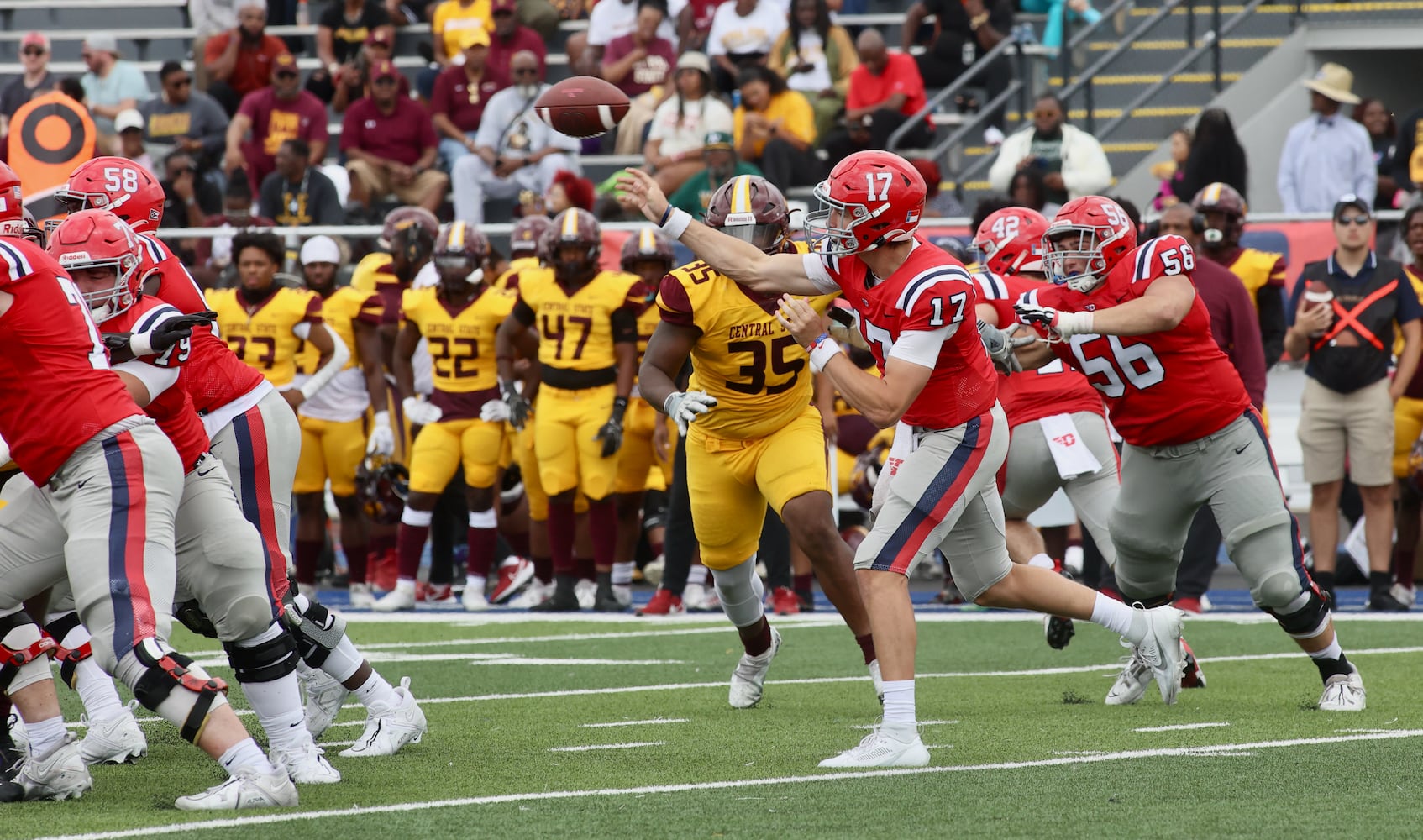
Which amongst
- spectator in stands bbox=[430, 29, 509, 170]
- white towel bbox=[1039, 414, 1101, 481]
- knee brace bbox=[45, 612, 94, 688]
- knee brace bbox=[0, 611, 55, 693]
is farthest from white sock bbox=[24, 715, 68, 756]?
spectator in stands bbox=[430, 29, 509, 170]

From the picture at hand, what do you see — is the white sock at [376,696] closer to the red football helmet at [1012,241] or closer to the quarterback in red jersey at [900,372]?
the quarterback in red jersey at [900,372]

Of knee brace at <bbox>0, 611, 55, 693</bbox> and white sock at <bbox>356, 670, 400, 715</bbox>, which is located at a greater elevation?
knee brace at <bbox>0, 611, 55, 693</bbox>

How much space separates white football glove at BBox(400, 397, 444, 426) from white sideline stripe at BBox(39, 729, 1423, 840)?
18.6 feet

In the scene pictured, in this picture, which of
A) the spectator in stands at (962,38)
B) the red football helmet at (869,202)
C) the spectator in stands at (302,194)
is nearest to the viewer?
the red football helmet at (869,202)

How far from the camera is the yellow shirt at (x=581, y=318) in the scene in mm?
10016

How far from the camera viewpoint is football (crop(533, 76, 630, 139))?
606 centimetres

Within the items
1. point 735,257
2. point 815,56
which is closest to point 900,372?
point 735,257

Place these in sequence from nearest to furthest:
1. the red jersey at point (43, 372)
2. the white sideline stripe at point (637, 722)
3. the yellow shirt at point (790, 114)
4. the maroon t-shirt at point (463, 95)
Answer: the red jersey at point (43, 372)
the white sideline stripe at point (637, 722)
the yellow shirt at point (790, 114)
the maroon t-shirt at point (463, 95)

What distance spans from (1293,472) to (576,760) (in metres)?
7.22

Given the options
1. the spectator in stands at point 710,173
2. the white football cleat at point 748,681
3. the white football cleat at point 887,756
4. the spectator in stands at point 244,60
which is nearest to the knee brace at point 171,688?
the white football cleat at point 887,756

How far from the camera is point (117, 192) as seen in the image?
5.90 m

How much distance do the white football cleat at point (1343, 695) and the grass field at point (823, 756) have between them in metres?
0.08

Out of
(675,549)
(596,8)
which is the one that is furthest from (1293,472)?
(596,8)

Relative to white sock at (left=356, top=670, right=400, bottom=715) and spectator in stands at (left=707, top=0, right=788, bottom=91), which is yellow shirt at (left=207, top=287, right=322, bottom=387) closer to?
white sock at (left=356, top=670, right=400, bottom=715)
